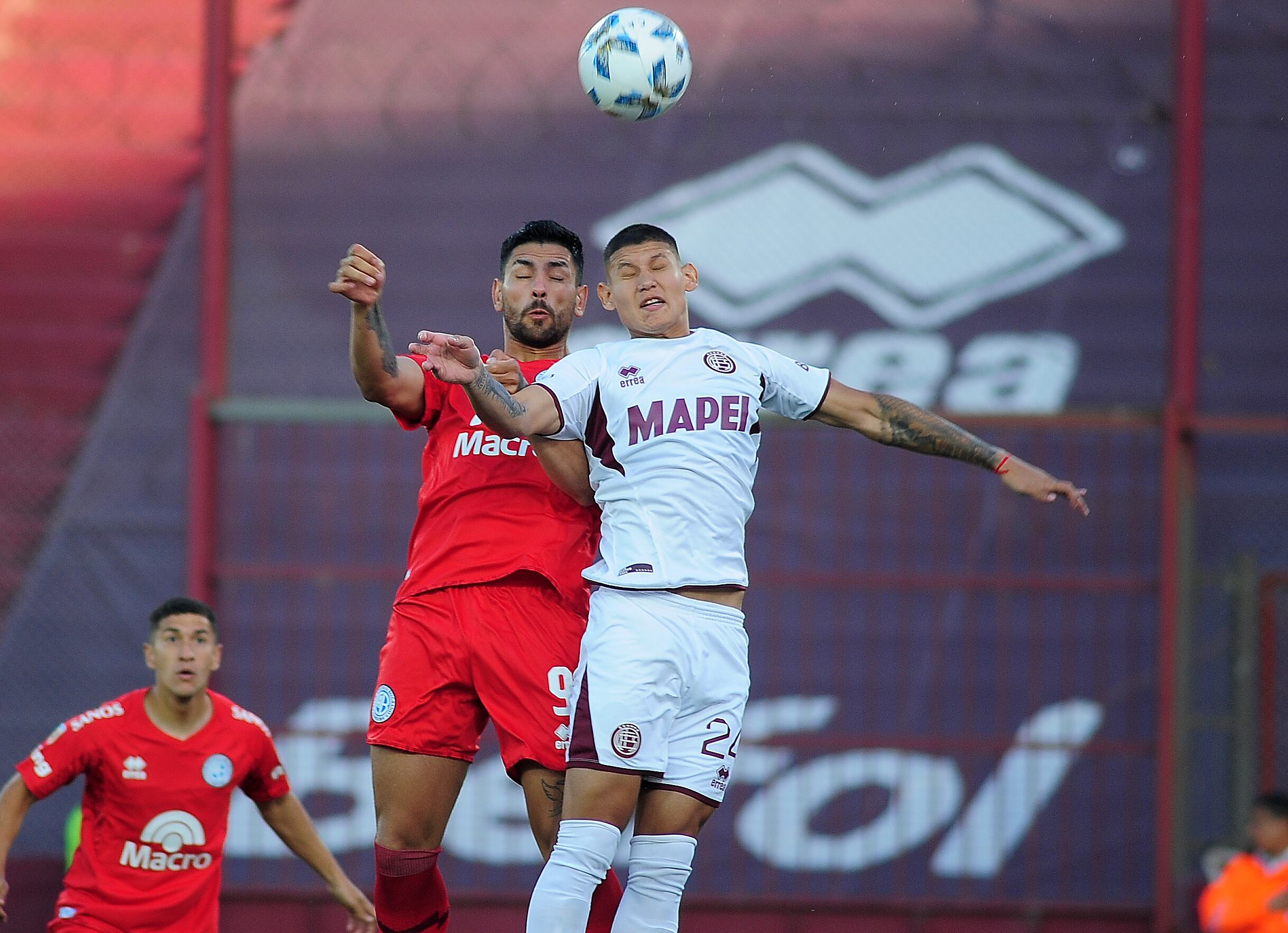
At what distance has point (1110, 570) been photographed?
8438mm

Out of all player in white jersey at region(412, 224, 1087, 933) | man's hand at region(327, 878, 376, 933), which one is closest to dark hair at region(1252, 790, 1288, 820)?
Answer: player in white jersey at region(412, 224, 1087, 933)

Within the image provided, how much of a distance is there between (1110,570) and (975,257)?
1.87 meters

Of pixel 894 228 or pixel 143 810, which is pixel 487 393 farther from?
pixel 894 228

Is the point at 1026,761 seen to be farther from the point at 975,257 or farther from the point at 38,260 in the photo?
the point at 38,260

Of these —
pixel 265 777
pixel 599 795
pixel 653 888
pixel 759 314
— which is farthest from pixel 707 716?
pixel 759 314

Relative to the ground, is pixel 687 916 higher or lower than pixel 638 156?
lower

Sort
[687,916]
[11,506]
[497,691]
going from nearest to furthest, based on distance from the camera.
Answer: [497,691] → [687,916] → [11,506]

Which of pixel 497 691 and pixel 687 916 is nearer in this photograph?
pixel 497 691

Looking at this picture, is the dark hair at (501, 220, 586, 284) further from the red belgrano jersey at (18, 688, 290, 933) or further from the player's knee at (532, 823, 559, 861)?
the red belgrano jersey at (18, 688, 290, 933)

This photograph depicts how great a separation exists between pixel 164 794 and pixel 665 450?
2.28 meters

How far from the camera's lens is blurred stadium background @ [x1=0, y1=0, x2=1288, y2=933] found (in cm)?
845

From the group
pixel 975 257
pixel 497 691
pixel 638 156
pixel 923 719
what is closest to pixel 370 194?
pixel 638 156

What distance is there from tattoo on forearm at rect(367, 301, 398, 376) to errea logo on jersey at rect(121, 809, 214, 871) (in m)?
1.92

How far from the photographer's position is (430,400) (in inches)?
186
